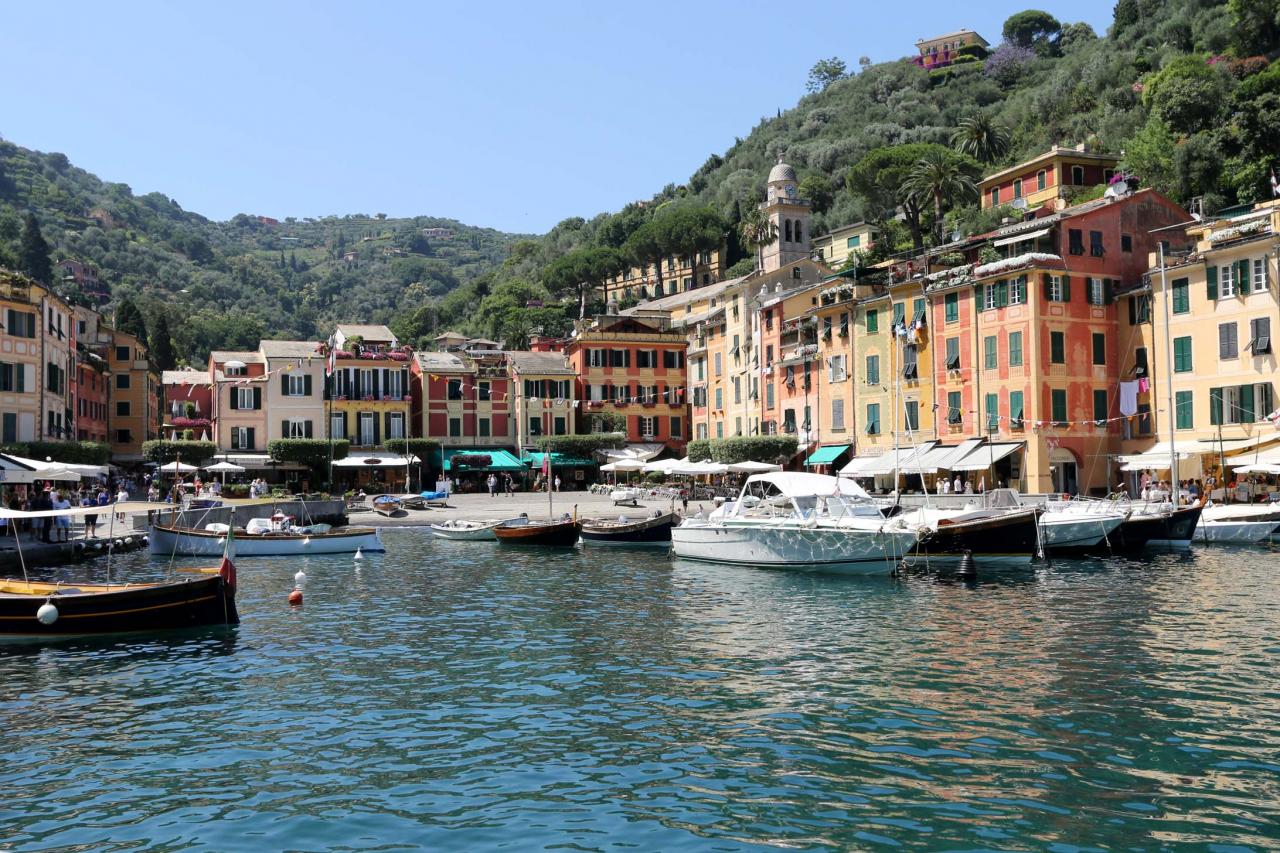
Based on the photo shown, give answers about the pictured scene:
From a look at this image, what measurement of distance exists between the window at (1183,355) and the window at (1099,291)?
516 centimetres

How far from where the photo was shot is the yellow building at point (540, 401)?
88938 mm

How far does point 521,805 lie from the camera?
12.9 metres

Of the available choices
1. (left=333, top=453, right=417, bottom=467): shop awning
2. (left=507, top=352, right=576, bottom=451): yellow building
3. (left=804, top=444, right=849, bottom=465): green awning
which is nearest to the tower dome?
(left=507, top=352, right=576, bottom=451): yellow building

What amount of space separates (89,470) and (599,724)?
3379 centimetres

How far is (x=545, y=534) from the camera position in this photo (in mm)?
48375

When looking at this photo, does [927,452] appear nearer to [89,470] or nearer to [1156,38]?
[89,470]

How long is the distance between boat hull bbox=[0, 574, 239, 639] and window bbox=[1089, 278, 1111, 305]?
151 feet

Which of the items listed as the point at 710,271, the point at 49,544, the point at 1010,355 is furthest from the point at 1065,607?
the point at 710,271

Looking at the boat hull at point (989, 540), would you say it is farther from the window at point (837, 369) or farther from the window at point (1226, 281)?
the window at point (837, 369)

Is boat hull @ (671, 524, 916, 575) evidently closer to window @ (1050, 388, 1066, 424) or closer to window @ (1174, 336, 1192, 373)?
window @ (1050, 388, 1066, 424)

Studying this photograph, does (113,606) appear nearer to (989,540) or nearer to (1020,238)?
(989,540)

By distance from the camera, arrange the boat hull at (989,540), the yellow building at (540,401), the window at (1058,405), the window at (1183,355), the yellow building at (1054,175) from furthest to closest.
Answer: the yellow building at (540,401) < the yellow building at (1054,175) < the window at (1058,405) < the window at (1183,355) < the boat hull at (989,540)

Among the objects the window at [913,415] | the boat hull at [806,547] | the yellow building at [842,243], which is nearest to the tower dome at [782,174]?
the yellow building at [842,243]

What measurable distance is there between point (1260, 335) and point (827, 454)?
2567 cm
